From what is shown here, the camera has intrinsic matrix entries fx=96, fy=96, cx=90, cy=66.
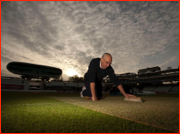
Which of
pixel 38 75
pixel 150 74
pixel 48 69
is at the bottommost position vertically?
pixel 150 74

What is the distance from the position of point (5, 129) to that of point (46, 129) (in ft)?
1.09

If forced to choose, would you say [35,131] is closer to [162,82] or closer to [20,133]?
[20,133]

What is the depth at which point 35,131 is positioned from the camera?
2.55ft

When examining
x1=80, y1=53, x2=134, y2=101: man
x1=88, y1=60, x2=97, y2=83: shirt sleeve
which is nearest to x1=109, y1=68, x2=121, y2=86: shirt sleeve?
x1=80, y1=53, x2=134, y2=101: man

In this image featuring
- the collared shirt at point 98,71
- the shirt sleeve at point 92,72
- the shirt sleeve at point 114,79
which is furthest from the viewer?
the shirt sleeve at point 114,79

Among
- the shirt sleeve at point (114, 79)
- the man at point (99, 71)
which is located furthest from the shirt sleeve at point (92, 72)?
the shirt sleeve at point (114, 79)

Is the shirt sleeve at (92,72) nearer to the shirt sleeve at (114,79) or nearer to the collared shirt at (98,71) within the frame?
the collared shirt at (98,71)

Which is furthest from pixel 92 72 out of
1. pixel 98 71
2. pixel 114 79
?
pixel 114 79

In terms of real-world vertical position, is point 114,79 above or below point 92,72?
below

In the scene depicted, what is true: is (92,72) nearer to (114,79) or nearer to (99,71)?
(99,71)

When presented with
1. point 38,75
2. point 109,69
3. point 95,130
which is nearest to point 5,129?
point 95,130

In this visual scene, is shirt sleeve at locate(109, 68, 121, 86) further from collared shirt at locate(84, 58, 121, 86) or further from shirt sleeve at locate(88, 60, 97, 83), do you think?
shirt sleeve at locate(88, 60, 97, 83)

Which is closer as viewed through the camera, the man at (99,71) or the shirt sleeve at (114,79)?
the man at (99,71)

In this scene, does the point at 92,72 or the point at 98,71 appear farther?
the point at 98,71
